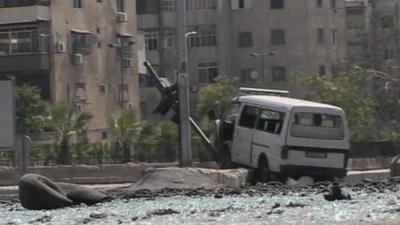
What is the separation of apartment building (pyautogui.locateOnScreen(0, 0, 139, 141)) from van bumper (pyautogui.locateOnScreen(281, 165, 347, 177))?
21.6 m

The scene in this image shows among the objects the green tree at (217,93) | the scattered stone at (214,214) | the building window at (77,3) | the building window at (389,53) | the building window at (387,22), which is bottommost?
the green tree at (217,93)

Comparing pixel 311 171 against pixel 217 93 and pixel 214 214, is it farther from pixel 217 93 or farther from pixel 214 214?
pixel 217 93

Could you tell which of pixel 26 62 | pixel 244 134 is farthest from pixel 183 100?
pixel 26 62

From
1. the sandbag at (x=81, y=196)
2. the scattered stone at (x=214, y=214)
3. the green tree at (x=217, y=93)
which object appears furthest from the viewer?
the green tree at (x=217, y=93)

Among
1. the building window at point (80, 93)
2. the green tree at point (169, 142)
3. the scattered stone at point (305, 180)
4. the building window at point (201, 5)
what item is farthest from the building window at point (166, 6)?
the scattered stone at point (305, 180)

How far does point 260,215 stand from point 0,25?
39.7 m

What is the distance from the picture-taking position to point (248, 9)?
70.6 metres

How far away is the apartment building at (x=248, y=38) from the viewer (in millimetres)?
69188

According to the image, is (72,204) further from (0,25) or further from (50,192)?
(0,25)

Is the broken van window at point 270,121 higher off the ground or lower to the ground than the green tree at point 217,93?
higher

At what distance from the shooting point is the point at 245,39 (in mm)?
70812

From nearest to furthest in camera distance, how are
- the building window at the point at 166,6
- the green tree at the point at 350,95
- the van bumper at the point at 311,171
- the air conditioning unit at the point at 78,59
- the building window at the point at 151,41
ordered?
1. the van bumper at the point at 311,171
2. the green tree at the point at 350,95
3. the air conditioning unit at the point at 78,59
4. the building window at the point at 166,6
5. the building window at the point at 151,41

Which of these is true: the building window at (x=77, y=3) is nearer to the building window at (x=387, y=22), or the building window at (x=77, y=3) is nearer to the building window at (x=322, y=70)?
the building window at (x=322, y=70)

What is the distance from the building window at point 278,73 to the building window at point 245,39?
2494 mm
